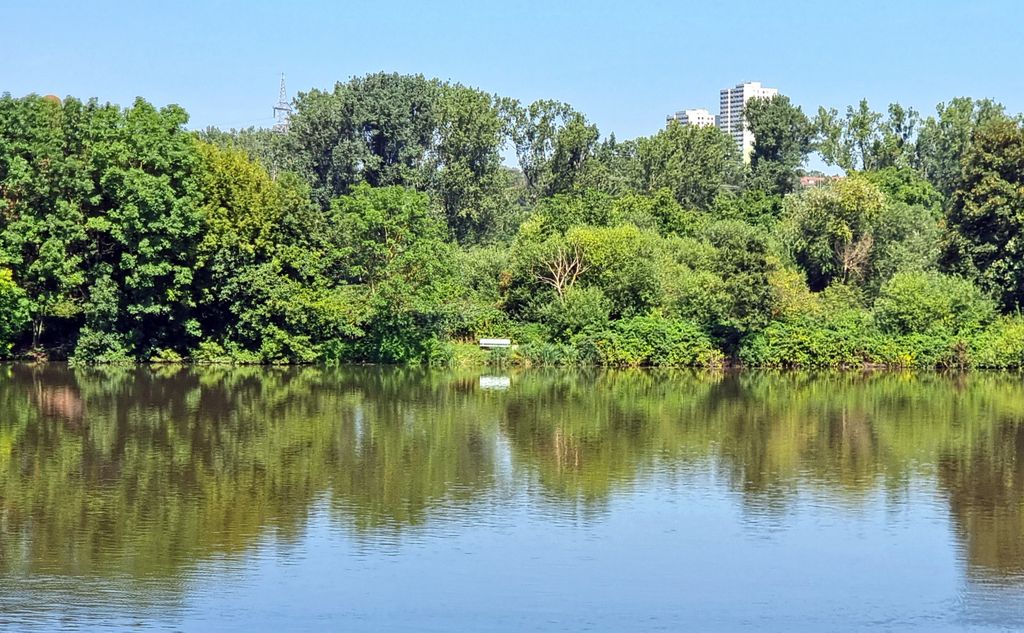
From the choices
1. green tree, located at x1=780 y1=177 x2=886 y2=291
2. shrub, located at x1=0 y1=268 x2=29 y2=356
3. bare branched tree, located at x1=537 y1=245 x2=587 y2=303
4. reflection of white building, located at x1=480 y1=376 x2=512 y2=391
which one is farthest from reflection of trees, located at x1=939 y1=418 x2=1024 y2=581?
shrub, located at x1=0 y1=268 x2=29 y2=356

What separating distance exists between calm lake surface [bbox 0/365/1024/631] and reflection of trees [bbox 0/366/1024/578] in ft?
0.36

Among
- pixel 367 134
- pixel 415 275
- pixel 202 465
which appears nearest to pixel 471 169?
pixel 367 134

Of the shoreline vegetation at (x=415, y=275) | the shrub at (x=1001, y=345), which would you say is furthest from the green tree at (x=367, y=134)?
the shrub at (x=1001, y=345)

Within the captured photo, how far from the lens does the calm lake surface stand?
54.2ft

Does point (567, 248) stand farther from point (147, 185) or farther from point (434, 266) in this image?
point (147, 185)

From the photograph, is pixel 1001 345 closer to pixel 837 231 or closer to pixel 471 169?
pixel 837 231

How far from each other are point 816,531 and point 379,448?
436 inches

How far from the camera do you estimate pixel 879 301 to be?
4744 centimetres

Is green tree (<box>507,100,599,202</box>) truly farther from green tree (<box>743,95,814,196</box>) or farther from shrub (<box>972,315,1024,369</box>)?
shrub (<box>972,315,1024,369</box>)

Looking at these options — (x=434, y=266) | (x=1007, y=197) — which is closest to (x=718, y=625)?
(x=434, y=266)

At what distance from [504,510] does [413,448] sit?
6676 mm

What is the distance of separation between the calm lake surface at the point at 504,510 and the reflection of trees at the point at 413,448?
11 centimetres

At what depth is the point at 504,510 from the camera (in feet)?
73.5

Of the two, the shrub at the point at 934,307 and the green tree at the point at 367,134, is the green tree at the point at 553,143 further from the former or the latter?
the shrub at the point at 934,307
